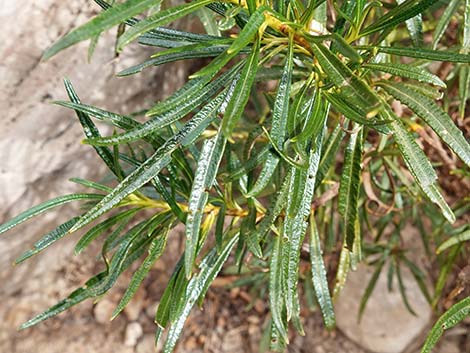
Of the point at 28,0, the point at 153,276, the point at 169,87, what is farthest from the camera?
the point at 153,276

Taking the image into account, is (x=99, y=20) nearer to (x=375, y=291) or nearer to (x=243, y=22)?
(x=243, y=22)

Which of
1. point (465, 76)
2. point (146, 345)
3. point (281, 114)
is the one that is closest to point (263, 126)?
point (281, 114)

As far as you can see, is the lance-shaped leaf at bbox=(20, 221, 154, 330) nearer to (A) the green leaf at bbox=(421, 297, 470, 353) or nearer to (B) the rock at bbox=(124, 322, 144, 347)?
(A) the green leaf at bbox=(421, 297, 470, 353)

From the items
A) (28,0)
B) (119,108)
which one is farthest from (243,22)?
(119,108)

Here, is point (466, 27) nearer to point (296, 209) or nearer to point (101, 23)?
point (296, 209)

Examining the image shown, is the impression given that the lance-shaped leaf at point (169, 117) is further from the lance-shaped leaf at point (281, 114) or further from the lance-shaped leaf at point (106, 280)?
the lance-shaped leaf at point (106, 280)

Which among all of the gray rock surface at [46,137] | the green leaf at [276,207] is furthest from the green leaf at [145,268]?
the gray rock surface at [46,137]
